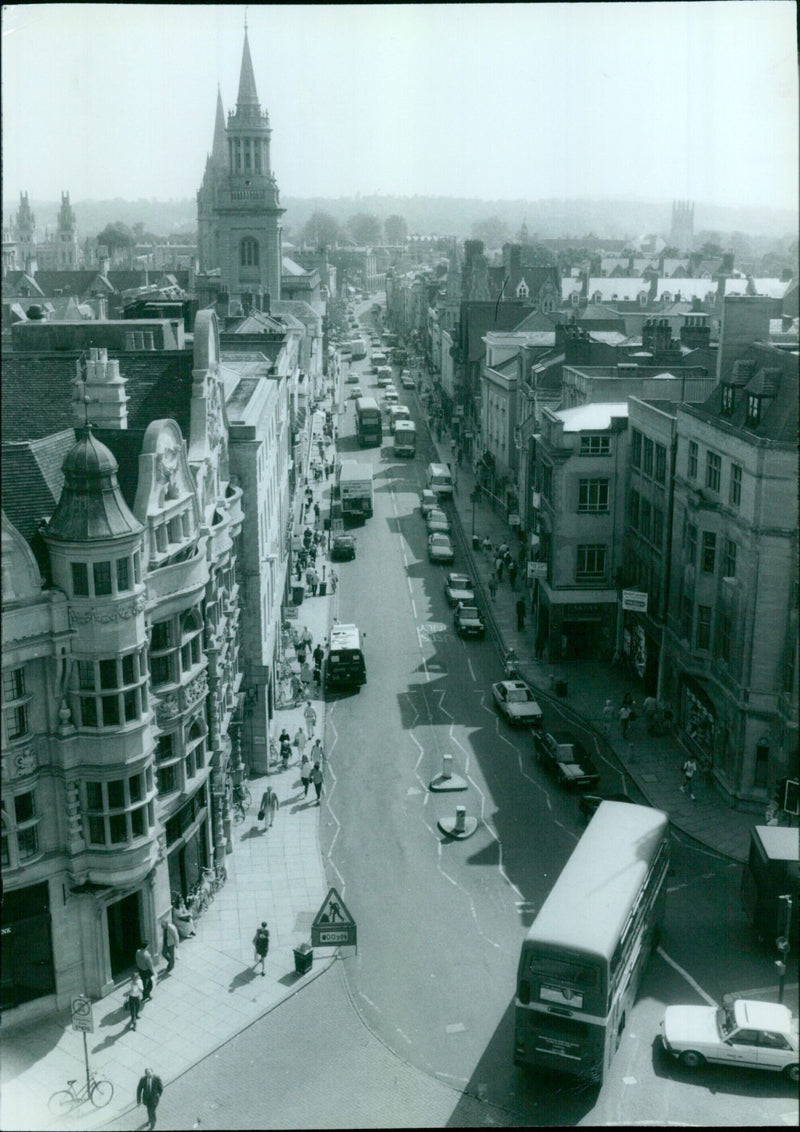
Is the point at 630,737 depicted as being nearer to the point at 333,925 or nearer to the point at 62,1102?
the point at 333,925

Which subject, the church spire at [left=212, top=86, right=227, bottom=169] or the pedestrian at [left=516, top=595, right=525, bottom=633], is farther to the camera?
the church spire at [left=212, top=86, right=227, bottom=169]

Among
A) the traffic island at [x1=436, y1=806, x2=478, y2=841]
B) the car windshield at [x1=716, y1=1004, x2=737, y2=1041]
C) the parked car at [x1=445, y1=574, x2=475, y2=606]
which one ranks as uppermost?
the parked car at [x1=445, y1=574, x2=475, y2=606]

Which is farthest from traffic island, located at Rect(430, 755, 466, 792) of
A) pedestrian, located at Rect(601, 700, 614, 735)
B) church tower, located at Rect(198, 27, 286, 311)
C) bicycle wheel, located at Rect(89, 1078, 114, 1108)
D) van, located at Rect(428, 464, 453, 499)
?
church tower, located at Rect(198, 27, 286, 311)

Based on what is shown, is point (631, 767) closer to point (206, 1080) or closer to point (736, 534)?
point (736, 534)

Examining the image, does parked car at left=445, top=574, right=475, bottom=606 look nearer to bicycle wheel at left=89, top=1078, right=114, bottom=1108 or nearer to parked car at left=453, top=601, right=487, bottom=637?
parked car at left=453, top=601, right=487, bottom=637

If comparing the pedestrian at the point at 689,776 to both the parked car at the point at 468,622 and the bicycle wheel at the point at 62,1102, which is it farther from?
the bicycle wheel at the point at 62,1102

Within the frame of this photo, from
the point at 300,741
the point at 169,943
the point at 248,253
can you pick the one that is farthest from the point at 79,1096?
the point at 248,253

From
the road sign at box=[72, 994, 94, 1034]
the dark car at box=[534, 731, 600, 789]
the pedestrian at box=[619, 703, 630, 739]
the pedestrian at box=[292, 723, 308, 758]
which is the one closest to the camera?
the road sign at box=[72, 994, 94, 1034]

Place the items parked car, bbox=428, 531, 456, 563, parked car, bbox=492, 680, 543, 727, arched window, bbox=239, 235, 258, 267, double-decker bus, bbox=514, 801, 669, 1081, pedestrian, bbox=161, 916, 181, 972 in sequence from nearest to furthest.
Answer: double-decker bus, bbox=514, 801, 669, 1081, pedestrian, bbox=161, 916, 181, 972, parked car, bbox=492, 680, 543, 727, parked car, bbox=428, 531, 456, 563, arched window, bbox=239, 235, 258, 267
